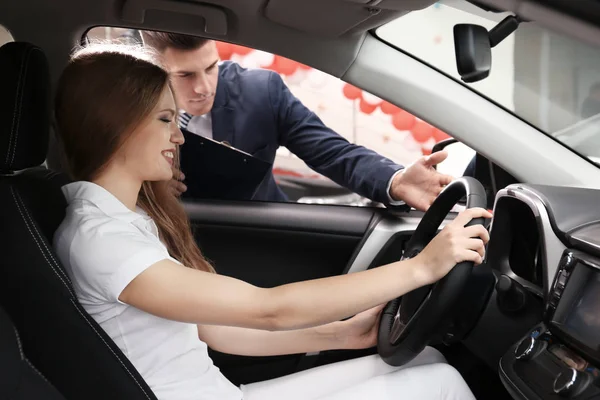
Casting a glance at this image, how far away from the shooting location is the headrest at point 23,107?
3.48 feet

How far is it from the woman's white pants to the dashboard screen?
1.08 ft

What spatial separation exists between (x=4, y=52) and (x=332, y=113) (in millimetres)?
2946

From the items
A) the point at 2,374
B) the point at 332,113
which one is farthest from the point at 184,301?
the point at 332,113

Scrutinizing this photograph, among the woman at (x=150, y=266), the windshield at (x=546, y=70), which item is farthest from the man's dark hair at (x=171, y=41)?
the windshield at (x=546, y=70)

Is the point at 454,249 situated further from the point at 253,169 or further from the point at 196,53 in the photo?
the point at 196,53

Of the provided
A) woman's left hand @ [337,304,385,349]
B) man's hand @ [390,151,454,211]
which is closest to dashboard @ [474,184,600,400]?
woman's left hand @ [337,304,385,349]

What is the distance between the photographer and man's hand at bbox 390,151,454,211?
5.40 feet

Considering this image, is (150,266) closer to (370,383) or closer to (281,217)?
(370,383)

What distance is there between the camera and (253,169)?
6.22ft

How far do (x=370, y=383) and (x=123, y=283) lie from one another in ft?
1.75

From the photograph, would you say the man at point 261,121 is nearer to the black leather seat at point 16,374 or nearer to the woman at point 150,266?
the woman at point 150,266

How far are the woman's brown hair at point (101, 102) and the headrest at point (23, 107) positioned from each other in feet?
0.14

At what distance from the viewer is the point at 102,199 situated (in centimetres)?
113

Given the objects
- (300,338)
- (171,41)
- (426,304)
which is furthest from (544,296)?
(171,41)
